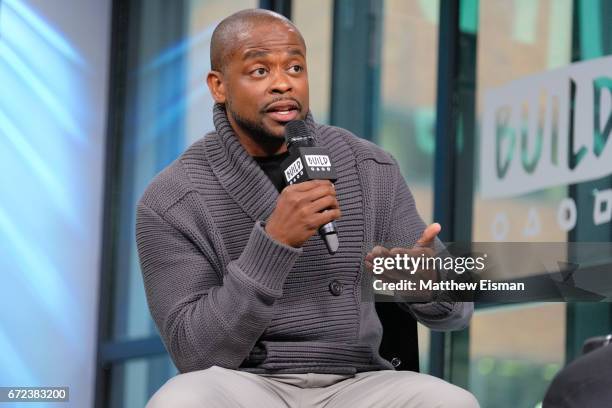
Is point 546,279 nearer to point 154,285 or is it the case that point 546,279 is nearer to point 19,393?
point 154,285

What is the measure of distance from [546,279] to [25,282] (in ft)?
12.7

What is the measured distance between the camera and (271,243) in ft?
6.38

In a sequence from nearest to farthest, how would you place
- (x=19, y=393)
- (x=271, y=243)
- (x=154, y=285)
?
(x=271, y=243)
(x=154, y=285)
(x=19, y=393)

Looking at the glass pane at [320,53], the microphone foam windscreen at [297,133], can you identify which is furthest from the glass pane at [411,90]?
the microphone foam windscreen at [297,133]

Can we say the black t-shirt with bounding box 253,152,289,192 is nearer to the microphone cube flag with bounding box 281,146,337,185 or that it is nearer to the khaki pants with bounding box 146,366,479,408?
the microphone cube flag with bounding box 281,146,337,185

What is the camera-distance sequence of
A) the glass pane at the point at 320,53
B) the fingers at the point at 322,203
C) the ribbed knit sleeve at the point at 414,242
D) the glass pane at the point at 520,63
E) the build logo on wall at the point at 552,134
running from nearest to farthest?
the fingers at the point at 322,203
the ribbed knit sleeve at the point at 414,242
the build logo on wall at the point at 552,134
the glass pane at the point at 520,63
the glass pane at the point at 320,53

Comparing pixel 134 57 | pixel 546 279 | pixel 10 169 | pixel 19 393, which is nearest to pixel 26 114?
pixel 10 169

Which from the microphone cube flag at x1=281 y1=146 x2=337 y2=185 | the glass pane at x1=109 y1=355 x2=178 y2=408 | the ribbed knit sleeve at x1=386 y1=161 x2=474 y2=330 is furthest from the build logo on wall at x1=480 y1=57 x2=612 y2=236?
the glass pane at x1=109 y1=355 x2=178 y2=408

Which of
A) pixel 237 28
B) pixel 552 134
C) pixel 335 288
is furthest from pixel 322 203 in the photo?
pixel 552 134

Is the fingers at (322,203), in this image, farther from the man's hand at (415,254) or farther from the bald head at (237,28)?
the bald head at (237,28)

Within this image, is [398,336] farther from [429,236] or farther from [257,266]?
[257,266]

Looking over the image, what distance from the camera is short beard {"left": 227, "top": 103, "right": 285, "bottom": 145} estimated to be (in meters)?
2.19

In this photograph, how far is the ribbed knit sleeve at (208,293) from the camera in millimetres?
1948

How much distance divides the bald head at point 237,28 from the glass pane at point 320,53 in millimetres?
2406
